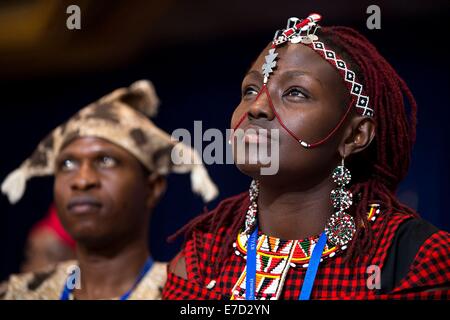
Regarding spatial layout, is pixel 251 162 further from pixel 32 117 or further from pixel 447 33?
pixel 32 117

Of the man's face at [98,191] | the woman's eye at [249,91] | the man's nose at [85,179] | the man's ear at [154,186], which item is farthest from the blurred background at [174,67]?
the woman's eye at [249,91]

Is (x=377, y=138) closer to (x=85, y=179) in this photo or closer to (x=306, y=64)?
(x=306, y=64)

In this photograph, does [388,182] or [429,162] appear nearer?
[388,182]

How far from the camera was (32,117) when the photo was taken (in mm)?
5676

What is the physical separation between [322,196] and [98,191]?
1.19 meters

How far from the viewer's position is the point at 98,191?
3404mm

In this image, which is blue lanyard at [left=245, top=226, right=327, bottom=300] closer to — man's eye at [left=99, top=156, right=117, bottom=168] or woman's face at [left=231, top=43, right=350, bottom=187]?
woman's face at [left=231, top=43, right=350, bottom=187]

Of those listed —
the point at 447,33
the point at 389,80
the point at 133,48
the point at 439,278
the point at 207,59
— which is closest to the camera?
the point at 439,278

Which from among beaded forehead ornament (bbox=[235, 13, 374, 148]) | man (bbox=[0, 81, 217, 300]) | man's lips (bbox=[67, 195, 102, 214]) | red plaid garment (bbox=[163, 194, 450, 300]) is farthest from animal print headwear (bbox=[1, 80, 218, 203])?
beaded forehead ornament (bbox=[235, 13, 374, 148])

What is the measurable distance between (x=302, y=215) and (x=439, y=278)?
457 millimetres

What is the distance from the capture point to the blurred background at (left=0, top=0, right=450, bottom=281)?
13.6 ft

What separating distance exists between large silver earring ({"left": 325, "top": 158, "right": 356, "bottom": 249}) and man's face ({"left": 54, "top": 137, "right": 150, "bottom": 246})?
118 centimetres

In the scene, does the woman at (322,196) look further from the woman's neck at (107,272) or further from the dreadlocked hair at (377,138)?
the woman's neck at (107,272)

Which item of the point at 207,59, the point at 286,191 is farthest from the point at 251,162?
the point at 207,59
